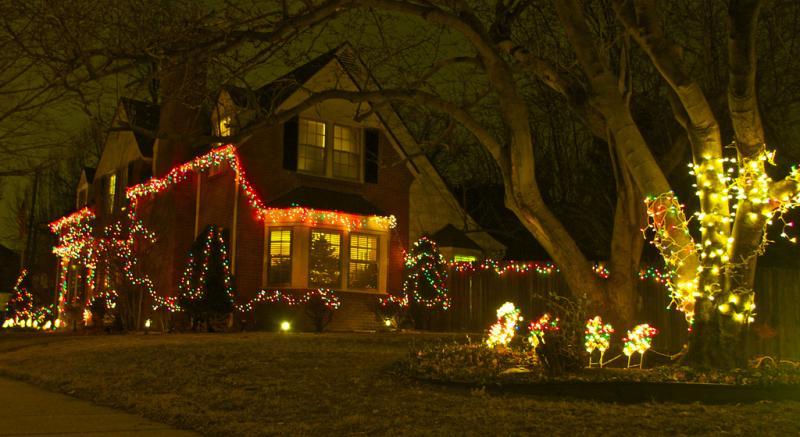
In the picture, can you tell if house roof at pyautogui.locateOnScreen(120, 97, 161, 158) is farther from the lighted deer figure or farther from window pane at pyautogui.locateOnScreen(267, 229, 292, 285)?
the lighted deer figure

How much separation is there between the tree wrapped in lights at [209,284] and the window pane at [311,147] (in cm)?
312

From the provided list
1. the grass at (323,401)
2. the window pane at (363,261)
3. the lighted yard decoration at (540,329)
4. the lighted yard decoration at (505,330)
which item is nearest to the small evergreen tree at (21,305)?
the window pane at (363,261)

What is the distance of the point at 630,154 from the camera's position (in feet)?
33.0

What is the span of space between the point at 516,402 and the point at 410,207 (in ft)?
54.3

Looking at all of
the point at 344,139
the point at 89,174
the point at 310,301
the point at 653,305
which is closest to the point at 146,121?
the point at 89,174

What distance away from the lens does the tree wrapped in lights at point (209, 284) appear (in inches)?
775

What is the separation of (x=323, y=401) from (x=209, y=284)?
1202cm

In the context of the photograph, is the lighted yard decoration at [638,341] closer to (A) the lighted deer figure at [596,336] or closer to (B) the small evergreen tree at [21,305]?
(A) the lighted deer figure at [596,336]

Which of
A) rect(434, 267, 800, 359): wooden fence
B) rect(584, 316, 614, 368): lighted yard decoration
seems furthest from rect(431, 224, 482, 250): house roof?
rect(584, 316, 614, 368): lighted yard decoration

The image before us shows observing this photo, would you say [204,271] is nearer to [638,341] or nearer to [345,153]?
[345,153]

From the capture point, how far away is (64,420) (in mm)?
7945

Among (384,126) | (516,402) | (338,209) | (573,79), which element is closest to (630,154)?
(573,79)

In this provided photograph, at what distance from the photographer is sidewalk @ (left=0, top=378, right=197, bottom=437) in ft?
23.7

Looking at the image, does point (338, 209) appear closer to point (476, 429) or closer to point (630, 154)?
point (630, 154)
